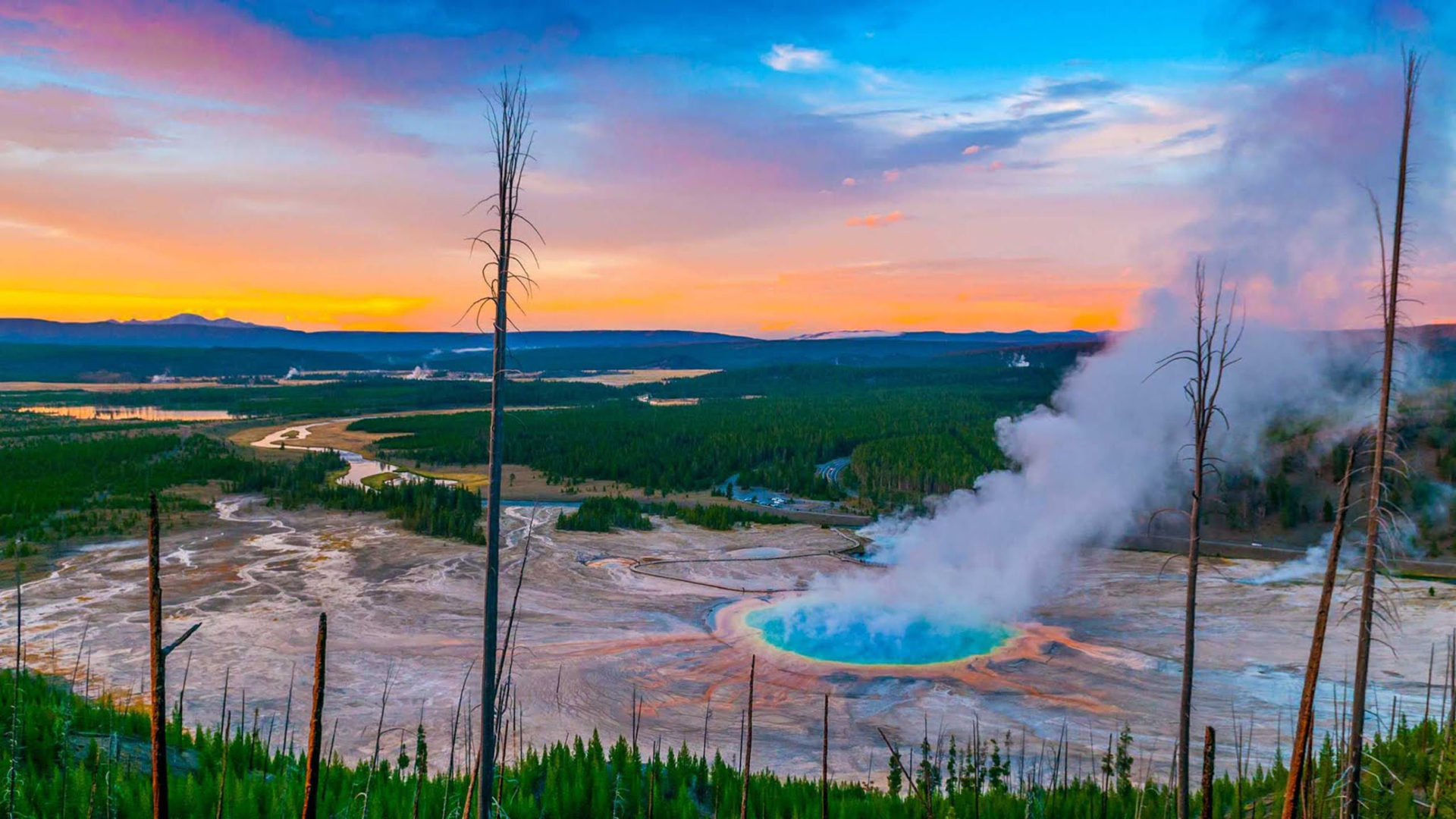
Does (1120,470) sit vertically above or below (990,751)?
above

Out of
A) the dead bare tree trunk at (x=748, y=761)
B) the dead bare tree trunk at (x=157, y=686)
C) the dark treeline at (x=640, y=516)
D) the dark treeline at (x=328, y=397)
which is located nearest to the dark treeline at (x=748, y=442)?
the dark treeline at (x=640, y=516)

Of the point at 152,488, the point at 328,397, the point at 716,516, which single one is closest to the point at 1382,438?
the point at 716,516

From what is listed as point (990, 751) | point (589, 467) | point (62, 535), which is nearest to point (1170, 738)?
point (990, 751)

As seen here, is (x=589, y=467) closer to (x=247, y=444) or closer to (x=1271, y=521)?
(x=247, y=444)

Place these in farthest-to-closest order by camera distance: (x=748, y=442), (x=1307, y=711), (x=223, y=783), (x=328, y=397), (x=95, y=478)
Result: 1. (x=328, y=397)
2. (x=748, y=442)
3. (x=95, y=478)
4. (x=223, y=783)
5. (x=1307, y=711)

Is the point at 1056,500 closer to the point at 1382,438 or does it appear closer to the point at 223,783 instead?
the point at 1382,438

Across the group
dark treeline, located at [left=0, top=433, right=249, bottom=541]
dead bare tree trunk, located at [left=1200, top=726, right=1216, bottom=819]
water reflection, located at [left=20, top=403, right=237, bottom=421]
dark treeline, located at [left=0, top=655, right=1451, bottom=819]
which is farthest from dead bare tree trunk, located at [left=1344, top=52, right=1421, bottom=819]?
water reflection, located at [left=20, top=403, right=237, bottom=421]

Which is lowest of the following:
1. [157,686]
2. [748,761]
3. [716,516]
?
[716,516]
